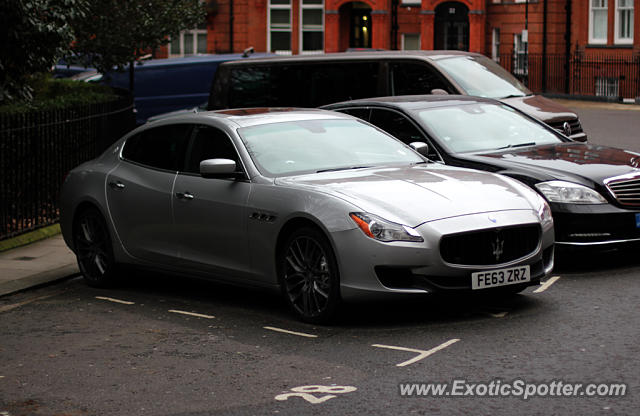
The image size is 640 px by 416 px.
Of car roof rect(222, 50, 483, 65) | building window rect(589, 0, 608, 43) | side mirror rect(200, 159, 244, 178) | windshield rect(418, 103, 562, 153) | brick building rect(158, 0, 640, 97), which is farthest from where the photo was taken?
building window rect(589, 0, 608, 43)

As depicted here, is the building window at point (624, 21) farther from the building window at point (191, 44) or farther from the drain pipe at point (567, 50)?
the building window at point (191, 44)

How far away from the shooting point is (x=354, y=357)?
23.8ft

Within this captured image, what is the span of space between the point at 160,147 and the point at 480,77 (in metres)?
8.13

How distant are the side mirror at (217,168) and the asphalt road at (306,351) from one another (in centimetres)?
105

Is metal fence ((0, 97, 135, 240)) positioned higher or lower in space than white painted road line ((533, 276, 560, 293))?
higher

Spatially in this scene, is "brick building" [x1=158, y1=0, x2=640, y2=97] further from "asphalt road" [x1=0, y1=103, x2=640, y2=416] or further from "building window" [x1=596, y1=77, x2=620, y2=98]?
"asphalt road" [x1=0, y1=103, x2=640, y2=416]

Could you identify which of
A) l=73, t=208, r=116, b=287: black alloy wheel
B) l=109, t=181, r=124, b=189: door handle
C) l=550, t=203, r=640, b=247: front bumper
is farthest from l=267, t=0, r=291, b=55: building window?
l=550, t=203, r=640, b=247: front bumper

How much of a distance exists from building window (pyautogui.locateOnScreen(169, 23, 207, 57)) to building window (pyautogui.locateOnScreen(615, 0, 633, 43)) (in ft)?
66.9

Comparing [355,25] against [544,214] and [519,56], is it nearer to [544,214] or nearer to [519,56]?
[519,56]

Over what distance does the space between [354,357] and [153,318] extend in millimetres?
2192

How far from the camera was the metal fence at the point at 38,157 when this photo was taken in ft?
43.2

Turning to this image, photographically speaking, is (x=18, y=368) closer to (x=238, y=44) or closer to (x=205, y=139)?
(x=205, y=139)

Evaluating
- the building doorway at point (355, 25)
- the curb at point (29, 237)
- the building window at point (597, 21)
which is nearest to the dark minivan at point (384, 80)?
the curb at point (29, 237)

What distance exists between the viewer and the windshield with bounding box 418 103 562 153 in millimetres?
11383
